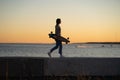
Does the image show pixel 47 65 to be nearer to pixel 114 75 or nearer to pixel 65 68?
pixel 65 68

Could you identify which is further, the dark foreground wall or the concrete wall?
the concrete wall

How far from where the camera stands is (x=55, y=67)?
45.9ft

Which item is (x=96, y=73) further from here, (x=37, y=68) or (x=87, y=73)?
(x=37, y=68)

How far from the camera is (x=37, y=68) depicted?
13688 millimetres

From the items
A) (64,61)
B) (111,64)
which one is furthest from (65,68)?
(111,64)

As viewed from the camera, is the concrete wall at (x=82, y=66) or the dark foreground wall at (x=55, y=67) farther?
the concrete wall at (x=82, y=66)

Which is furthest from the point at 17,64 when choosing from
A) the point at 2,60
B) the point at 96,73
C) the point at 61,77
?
the point at 96,73

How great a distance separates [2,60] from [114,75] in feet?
10.8

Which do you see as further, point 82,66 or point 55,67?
point 82,66

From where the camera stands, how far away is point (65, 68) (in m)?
14.0

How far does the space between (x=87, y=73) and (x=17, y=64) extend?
2.05m

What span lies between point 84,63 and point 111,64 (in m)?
0.80

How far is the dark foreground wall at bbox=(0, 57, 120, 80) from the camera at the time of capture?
13570 millimetres

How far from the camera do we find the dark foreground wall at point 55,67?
13570 millimetres
